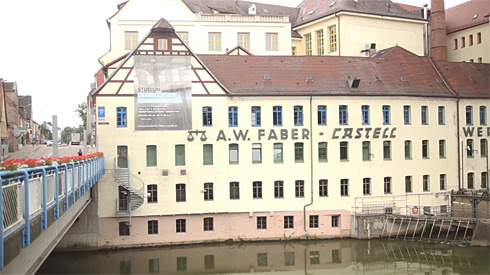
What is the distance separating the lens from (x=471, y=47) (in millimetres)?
48656

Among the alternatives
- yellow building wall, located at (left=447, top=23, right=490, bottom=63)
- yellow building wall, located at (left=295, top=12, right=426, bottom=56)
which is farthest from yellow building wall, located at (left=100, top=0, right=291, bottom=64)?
yellow building wall, located at (left=447, top=23, right=490, bottom=63)

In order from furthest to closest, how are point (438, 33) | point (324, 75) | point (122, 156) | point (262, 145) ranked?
point (438, 33) → point (324, 75) → point (262, 145) → point (122, 156)

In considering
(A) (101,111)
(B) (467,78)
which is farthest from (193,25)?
(B) (467,78)

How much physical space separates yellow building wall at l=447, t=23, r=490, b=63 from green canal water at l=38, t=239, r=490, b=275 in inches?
949

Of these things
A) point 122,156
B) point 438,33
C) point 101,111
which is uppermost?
point 438,33

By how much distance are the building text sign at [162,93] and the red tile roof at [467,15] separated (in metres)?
31.4

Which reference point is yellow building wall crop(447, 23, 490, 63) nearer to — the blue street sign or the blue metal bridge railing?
the blue street sign

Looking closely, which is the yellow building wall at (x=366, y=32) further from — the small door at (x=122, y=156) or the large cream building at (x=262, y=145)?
the small door at (x=122, y=156)

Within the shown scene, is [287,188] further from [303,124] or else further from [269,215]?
[303,124]

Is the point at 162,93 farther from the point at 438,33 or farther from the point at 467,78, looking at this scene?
the point at 438,33

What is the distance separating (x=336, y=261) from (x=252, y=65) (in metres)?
12.8

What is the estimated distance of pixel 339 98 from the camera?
3173cm

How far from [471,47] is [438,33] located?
373 inches

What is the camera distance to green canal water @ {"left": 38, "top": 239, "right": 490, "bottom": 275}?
84.9 feet
